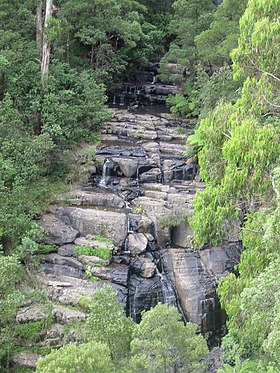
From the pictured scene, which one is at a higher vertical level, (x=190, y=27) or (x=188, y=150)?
(x=190, y=27)

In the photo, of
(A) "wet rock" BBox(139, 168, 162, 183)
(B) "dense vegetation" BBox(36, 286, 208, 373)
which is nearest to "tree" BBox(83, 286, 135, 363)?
(B) "dense vegetation" BBox(36, 286, 208, 373)

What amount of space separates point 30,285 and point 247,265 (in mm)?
6474

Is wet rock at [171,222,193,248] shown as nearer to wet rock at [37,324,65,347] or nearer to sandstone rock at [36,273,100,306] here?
sandstone rock at [36,273,100,306]

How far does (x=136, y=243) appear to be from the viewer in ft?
45.0

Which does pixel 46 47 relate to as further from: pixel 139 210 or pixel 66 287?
pixel 66 287

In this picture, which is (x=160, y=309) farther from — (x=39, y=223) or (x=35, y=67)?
(x=35, y=67)

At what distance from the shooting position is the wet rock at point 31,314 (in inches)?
434

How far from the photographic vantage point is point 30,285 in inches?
467

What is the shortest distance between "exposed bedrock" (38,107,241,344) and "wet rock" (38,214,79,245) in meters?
0.03

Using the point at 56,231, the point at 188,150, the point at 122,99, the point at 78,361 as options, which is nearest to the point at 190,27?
the point at 122,99

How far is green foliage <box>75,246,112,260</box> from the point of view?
13.0 metres

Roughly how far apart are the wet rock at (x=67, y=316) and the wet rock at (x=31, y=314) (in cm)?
30

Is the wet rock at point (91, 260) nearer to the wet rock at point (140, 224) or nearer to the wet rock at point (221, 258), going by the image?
the wet rock at point (140, 224)

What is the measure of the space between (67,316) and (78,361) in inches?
191
